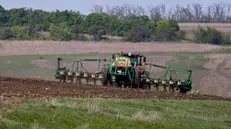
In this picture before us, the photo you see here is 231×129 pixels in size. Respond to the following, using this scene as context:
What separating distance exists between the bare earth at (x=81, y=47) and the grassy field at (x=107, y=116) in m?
53.3

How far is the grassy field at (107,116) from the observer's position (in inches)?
758

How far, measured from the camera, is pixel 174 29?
335ft

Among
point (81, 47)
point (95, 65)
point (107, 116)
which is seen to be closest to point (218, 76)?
point (95, 65)

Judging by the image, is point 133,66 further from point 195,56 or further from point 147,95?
point 195,56

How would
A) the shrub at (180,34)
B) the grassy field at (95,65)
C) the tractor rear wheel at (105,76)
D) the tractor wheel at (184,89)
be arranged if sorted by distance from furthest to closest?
1. the shrub at (180,34)
2. the grassy field at (95,65)
3. the tractor wheel at (184,89)
4. the tractor rear wheel at (105,76)

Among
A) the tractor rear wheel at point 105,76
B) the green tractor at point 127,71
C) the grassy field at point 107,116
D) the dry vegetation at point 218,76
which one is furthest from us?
the dry vegetation at point 218,76

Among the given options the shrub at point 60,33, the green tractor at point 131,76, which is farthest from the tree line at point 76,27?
the green tractor at point 131,76

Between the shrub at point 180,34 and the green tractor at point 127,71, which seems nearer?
the green tractor at point 127,71

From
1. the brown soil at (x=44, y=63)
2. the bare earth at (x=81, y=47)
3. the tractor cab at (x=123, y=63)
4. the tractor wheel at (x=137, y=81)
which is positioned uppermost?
the tractor cab at (x=123, y=63)

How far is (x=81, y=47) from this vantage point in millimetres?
83812

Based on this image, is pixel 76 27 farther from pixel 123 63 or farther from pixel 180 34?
pixel 123 63

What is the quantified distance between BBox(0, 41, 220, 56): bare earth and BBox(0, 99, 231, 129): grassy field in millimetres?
53275

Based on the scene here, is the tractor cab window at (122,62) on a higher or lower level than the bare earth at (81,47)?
higher

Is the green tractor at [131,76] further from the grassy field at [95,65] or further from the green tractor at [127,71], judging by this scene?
the grassy field at [95,65]
